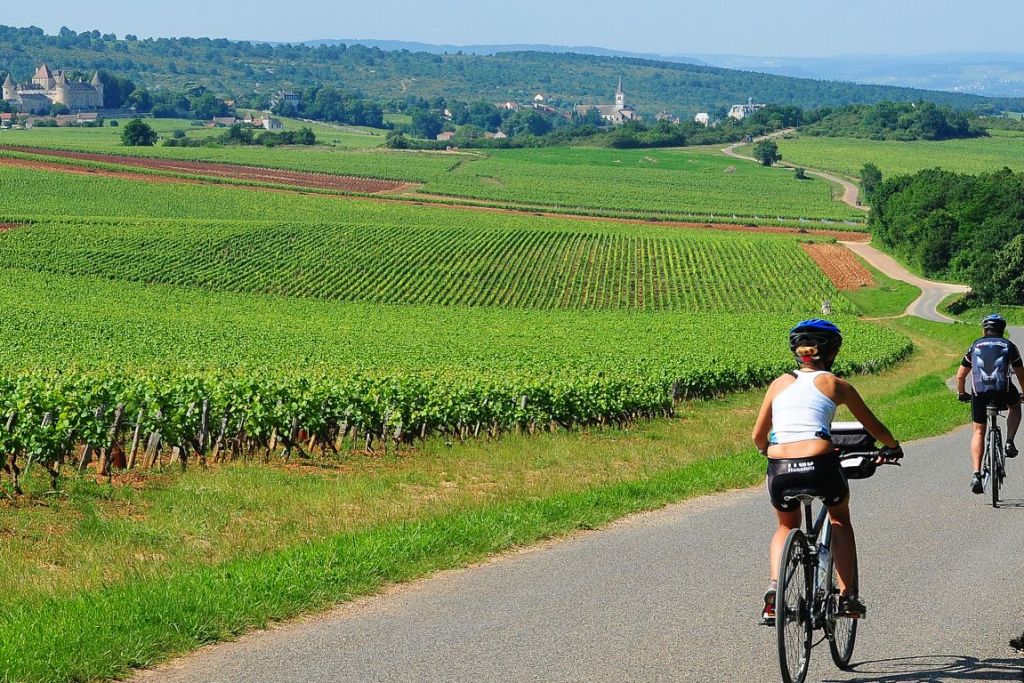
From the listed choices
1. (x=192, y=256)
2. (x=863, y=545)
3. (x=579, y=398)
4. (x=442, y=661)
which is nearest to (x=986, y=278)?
(x=192, y=256)

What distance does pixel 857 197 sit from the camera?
147875 mm

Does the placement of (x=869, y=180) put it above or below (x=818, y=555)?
below

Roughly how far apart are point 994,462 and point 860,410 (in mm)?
6730

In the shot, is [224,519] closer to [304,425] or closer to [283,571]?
[283,571]

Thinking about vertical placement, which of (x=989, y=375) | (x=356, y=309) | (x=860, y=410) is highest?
(x=860, y=410)

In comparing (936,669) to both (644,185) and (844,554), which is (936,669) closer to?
(844,554)

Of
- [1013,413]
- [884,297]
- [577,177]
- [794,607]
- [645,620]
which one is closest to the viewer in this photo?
[794,607]

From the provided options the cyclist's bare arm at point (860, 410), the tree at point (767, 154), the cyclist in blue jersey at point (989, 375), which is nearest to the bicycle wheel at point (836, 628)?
the cyclist's bare arm at point (860, 410)

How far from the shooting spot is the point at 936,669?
27.1 feet

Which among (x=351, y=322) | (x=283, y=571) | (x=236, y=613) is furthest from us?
(x=351, y=322)

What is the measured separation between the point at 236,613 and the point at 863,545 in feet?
19.3

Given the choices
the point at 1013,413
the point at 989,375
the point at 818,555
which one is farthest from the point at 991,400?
the point at 818,555

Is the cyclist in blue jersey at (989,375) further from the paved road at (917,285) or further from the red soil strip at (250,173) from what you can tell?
the red soil strip at (250,173)

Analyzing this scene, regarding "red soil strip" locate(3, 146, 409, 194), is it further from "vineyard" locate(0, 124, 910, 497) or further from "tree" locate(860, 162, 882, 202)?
"tree" locate(860, 162, 882, 202)
